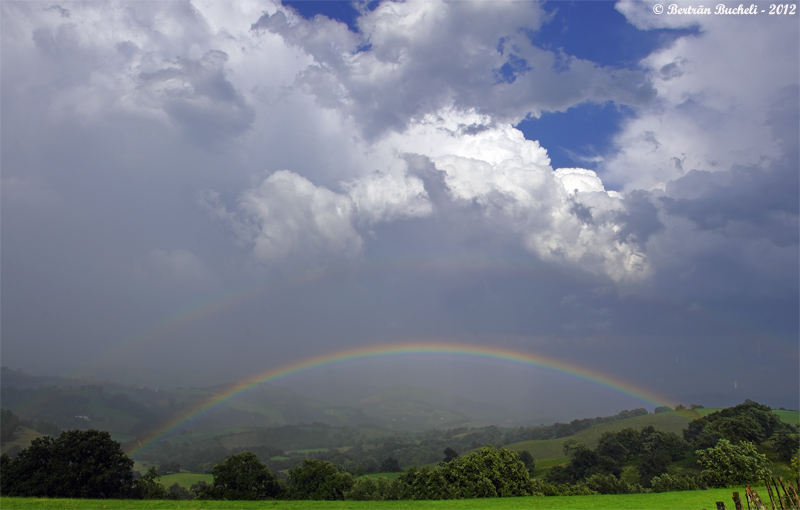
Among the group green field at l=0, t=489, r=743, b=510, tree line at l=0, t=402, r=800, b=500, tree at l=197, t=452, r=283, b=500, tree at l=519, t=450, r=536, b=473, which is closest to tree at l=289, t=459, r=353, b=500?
tree line at l=0, t=402, r=800, b=500

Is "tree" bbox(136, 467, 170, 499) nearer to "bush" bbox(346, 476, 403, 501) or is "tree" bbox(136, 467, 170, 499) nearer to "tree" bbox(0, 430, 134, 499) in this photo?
"tree" bbox(0, 430, 134, 499)

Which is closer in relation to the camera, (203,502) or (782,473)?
(203,502)

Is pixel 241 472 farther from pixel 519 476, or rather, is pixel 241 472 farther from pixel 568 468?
pixel 568 468

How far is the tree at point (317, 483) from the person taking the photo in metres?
58.6

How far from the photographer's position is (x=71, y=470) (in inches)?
2013

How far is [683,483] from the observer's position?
7144 centimetres

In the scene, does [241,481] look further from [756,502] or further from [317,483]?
[756,502]

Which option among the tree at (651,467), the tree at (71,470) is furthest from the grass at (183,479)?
the tree at (651,467)

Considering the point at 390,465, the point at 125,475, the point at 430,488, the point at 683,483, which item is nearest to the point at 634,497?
the point at 430,488

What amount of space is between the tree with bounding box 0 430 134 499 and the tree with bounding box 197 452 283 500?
10.4 meters

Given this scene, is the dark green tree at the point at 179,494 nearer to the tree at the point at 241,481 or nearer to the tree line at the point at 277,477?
the tree line at the point at 277,477

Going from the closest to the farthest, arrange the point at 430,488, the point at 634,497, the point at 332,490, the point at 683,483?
the point at 634,497
the point at 430,488
the point at 332,490
the point at 683,483

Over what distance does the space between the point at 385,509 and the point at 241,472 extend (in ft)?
99.1

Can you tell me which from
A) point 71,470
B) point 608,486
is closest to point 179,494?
point 71,470
